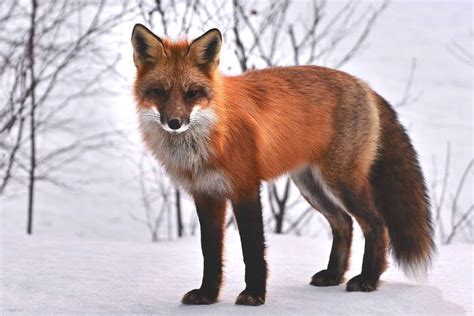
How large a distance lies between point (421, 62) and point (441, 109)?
1462mm

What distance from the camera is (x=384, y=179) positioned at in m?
4.78

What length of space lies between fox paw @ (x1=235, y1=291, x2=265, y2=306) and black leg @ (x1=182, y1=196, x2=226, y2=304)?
19cm

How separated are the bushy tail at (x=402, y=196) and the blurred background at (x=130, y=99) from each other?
85.4 inches

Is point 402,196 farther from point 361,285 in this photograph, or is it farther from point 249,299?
point 249,299

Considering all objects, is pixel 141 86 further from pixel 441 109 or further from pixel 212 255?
pixel 441 109

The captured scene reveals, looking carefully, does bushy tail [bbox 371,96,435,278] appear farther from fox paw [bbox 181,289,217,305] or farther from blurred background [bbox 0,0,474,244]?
blurred background [bbox 0,0,474,244]

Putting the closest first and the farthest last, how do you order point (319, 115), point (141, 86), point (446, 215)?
point (141, 86)
point (319, 115)
point (446, 215)

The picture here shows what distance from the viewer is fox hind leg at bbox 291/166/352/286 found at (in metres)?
4.71

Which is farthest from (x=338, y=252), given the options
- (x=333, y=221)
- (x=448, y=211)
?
(x=448, y=211)

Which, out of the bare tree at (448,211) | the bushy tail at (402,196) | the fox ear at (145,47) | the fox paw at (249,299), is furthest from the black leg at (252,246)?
the bare tree at (448,211)

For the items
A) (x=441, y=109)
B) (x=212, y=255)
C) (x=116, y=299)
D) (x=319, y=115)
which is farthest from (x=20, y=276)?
(x=441, y=109)

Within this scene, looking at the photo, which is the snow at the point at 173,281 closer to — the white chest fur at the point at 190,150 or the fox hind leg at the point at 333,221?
the fox hind leg at the point at 333,221

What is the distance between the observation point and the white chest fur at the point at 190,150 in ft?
12.4

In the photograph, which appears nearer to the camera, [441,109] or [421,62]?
[441,109]
